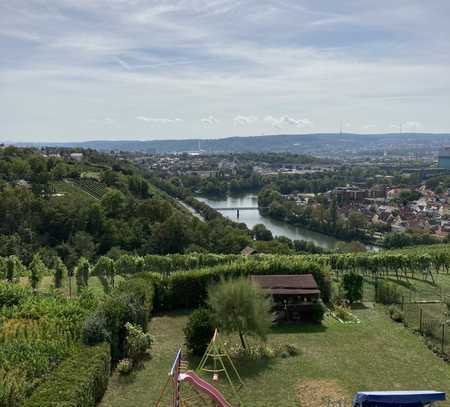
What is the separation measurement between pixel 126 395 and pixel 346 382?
19.6 ft

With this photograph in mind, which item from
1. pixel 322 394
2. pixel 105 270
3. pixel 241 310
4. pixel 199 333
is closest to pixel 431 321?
pixel 322 394

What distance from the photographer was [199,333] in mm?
15148

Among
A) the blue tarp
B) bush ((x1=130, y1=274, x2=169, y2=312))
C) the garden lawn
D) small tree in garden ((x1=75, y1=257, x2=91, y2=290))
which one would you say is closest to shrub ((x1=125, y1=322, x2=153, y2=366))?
the garden lawn

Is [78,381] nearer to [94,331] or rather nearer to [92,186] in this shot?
[94,331]

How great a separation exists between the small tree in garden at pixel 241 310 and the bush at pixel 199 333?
1.17 ft

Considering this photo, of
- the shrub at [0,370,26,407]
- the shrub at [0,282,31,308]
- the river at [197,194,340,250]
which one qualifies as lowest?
the river at [197,194,340,250]

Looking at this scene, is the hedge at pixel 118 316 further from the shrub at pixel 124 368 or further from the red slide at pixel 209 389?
the red slide at pixel 209 389

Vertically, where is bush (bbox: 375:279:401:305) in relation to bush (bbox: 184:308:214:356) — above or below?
below

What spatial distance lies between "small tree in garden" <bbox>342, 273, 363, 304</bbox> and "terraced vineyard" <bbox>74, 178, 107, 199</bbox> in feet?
155

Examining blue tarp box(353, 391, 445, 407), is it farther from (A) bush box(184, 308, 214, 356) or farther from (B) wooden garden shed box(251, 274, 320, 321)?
(B) wooden garden shed box(251, 274, 320, 321)

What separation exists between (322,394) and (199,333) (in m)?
4.40

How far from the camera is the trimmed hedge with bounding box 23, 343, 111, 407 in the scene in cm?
969

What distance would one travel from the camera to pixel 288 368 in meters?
14.3

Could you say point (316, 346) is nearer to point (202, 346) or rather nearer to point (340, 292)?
point (202, 346)
